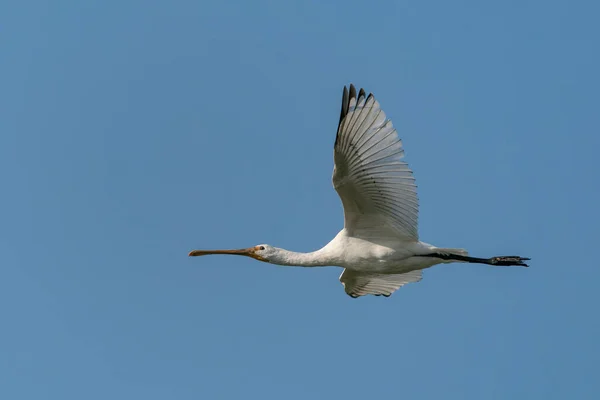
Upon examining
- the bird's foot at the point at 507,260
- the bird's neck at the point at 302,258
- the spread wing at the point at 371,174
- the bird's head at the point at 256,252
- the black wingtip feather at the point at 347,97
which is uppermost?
the black wingtip feather at the point at 347,97

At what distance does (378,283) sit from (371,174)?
4083 millimetres

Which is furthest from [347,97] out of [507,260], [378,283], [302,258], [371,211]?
[378,283]

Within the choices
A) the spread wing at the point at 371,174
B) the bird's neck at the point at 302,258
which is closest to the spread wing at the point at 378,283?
the bird's neck at the point at 302,258

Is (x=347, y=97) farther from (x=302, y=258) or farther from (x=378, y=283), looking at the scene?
(x=378, y=283)

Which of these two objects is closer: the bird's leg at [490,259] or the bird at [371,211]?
the bird at [371,211]

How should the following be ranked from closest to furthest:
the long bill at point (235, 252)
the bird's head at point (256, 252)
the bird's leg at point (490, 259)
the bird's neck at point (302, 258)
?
1. the bird's leg at point (490, 259)
2. the bird's neck at point (302, 258)
3. the bird's head at point (256, 252)
4. the long bill at point (235, 252)

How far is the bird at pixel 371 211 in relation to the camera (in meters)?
15.2

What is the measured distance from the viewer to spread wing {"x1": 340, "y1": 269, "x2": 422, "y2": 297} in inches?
745

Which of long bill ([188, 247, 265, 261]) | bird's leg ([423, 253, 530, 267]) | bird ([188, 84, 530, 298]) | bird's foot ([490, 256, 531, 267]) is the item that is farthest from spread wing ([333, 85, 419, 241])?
long bill ([188, 247, 265, 261])

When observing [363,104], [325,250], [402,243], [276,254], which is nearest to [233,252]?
[276,254]

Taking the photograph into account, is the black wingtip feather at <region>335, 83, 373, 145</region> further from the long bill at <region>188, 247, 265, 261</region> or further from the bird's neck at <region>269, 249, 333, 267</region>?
the long bill at <region>188, 247, 265, 261</region>

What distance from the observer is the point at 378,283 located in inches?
750

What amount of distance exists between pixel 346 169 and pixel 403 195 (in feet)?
3.92

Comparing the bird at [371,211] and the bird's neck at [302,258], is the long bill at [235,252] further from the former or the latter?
the bird's neck at [302,258]
